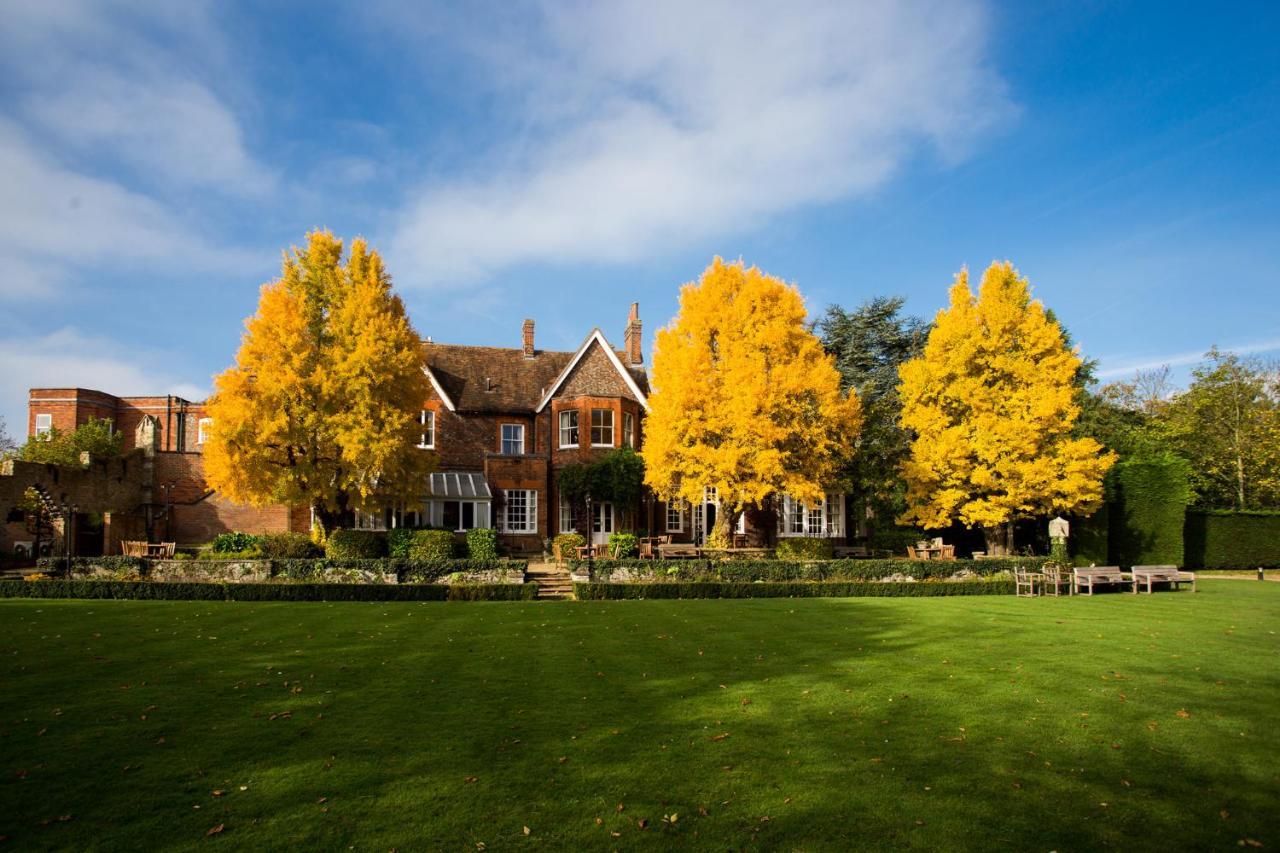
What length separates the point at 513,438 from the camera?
122 feet

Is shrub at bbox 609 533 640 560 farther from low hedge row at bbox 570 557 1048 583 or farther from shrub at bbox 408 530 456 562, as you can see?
shrub at bbox 408 530 456 562

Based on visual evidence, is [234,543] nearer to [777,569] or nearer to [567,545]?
[567,545]

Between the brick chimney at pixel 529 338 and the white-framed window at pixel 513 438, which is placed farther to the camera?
the brick chimney at pixel 529 338

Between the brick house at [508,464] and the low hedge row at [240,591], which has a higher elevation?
the brick house at [508,464]

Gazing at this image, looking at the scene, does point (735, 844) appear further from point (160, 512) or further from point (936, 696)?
point (160, 512)

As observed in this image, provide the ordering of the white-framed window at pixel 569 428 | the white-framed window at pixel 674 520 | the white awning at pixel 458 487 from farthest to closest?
the white-framed window at pixel 674 520, the white-framed window at pixel 569 428, the white awning at pixel 458 487

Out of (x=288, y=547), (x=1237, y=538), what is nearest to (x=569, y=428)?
(x=288, y=547)

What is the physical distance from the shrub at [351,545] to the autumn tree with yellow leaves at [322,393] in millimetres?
1085

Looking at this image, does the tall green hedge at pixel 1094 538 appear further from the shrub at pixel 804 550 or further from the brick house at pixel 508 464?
the shrub at pixel 804 550

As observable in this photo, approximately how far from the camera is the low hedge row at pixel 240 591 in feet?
68.6

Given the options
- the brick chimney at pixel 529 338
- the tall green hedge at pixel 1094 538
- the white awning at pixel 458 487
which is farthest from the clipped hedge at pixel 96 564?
the tall green hedge at pixel 1094 538

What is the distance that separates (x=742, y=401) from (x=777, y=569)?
252 inches

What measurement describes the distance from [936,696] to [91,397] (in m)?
50.6

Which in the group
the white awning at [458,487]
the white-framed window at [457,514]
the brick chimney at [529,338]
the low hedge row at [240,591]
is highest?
the brick chimney at [529,338]
